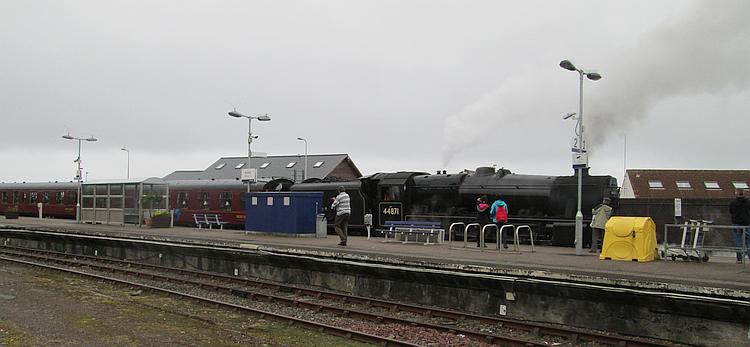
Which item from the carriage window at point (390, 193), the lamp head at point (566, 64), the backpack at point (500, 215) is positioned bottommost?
the backpack at point (500, 215)

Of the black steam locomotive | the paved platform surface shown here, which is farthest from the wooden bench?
the paved platform surface

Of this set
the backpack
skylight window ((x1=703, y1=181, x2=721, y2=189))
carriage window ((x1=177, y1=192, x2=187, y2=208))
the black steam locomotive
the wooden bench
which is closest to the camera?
the backpack

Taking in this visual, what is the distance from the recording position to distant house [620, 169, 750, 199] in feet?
131

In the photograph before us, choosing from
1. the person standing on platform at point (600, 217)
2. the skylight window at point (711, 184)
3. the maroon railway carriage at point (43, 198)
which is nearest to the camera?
the person standing on platform at point (600, 217)

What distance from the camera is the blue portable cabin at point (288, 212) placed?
64.5 ft

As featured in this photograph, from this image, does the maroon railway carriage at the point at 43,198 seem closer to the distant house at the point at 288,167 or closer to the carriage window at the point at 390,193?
the distant house at the point at 288,167

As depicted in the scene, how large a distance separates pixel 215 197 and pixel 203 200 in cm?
107

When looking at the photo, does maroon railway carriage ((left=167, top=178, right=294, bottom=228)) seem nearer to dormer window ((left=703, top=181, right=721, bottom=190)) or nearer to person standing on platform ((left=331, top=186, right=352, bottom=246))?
person standing on platform ((left=331, top=186, right=352, bottom=246))

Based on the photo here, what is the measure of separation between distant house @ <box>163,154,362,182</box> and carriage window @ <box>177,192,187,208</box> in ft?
66.3

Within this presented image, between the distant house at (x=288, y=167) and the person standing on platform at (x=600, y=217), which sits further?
the distant house at (x=288, y=167)

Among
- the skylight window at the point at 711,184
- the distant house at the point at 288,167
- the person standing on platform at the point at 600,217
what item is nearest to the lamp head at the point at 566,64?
the person standing on platform at the point at 600,217

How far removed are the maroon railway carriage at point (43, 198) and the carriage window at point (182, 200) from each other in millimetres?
8684

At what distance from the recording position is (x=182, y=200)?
33.9 m

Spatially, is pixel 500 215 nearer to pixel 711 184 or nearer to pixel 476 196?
pixel 476 196
